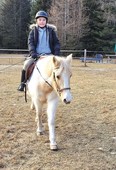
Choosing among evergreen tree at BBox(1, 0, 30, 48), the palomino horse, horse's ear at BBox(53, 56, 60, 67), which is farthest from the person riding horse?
evergreen tree at BBox(1, 0, 30, 48)

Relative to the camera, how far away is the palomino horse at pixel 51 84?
4418 mm

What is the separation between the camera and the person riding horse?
573 centimetres

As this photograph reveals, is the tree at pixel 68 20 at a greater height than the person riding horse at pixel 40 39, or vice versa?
the tree at pixel 68 20

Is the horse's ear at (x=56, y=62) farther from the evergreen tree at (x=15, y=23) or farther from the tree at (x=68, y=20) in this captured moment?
the evergreen tree at (x=15, y=23)

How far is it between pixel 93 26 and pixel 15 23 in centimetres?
1296

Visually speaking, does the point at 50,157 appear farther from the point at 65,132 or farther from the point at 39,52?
the point at 39,52

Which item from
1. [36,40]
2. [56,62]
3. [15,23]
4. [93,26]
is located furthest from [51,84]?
[15,23]

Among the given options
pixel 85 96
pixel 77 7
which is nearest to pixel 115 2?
pixel 77 7

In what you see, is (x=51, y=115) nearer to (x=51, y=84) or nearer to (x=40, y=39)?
(x=51, y=84)

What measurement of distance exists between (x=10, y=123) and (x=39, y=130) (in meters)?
0.89

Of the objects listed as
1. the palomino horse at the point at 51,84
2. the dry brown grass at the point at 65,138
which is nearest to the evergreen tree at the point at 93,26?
the dry brown grass at the point at 65,138

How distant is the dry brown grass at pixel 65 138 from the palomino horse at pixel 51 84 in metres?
0.29

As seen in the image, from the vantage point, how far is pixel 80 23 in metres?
40.5

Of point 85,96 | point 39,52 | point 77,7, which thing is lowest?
point 85,96
